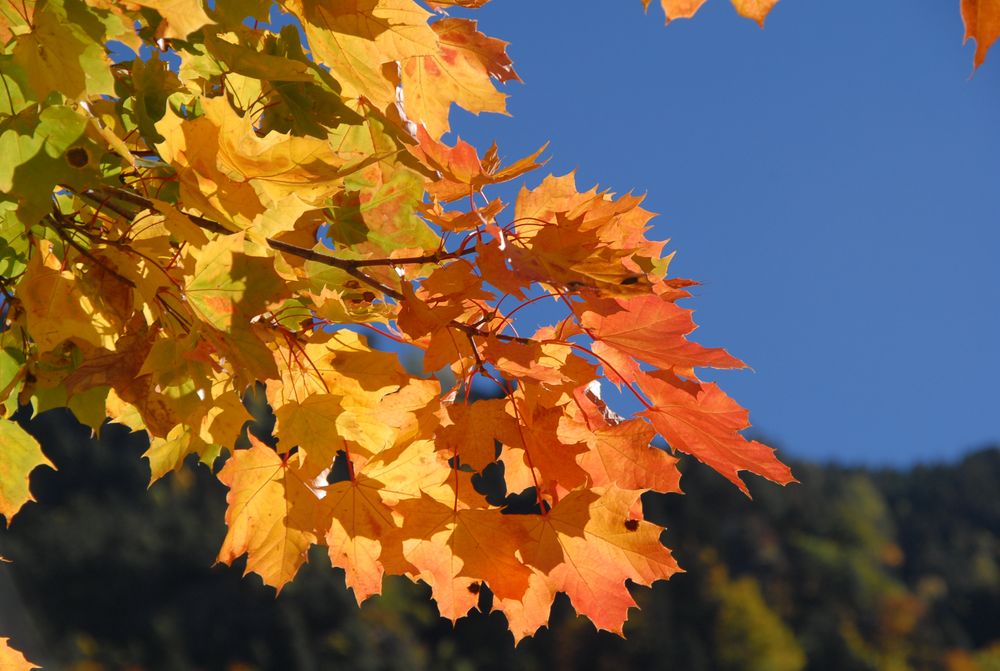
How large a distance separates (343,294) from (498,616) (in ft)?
142

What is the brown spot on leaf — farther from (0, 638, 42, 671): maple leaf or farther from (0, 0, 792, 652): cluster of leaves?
(0, 638, 42, 671): maple leaf

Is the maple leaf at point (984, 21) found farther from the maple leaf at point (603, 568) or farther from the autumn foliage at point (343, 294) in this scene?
the maple leaf at point (603, 568)

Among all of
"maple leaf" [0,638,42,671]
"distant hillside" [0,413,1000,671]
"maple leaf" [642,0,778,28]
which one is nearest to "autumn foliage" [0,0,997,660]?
"maple leaf" [642,0,778,28]

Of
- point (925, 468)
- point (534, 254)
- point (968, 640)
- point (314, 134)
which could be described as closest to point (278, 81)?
point (314, 134)

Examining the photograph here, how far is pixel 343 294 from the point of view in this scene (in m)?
1.35

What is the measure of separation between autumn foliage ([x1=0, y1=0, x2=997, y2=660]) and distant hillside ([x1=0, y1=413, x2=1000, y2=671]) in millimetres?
30481

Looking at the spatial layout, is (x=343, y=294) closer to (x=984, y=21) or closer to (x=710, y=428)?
(x=710, y=428)

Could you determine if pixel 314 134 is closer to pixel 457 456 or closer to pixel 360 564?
pixel 457 456

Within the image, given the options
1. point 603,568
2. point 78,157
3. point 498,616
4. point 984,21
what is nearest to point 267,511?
point 603,568

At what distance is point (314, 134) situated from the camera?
1269mm

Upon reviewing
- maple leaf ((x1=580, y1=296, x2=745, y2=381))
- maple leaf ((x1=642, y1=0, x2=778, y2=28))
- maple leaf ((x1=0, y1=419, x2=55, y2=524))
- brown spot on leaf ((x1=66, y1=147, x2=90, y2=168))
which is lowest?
maple leaf ((x1=0, y1=419, x2=55, y2=524))

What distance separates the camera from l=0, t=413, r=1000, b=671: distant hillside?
37688 mm

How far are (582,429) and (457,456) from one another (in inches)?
6.8

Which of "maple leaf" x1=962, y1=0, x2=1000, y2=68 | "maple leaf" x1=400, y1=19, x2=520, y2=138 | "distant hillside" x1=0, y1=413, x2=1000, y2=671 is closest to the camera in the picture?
"maple leaf" x1=962, y1=0, x2=1000, y2=68
